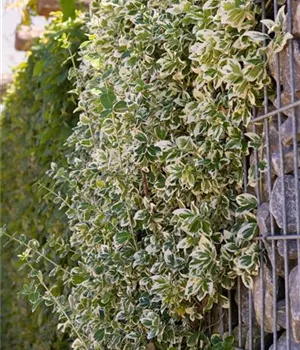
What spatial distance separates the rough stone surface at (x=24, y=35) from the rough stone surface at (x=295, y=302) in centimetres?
379

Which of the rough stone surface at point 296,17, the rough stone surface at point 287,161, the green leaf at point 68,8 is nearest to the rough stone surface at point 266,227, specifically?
the rough stone surface at point 287,161

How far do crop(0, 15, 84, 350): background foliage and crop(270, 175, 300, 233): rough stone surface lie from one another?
149 centimetres

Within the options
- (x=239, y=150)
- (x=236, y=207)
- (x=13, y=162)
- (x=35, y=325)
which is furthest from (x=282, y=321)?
(x=13, y=162)

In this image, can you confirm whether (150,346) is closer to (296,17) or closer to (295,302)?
(295,302)

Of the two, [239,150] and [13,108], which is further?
[13,108]

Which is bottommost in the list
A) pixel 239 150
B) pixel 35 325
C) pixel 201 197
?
pixel 35 325

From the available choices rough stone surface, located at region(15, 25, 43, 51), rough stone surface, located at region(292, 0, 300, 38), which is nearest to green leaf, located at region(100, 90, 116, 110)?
rough stone surface, located at region(292, 0, 300, 38)

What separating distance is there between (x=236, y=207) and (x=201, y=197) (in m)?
0.14

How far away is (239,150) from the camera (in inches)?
75.8

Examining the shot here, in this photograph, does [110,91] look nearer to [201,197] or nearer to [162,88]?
[162,88]

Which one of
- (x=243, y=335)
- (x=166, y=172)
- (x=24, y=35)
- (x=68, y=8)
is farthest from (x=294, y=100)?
(x=24, y=35)

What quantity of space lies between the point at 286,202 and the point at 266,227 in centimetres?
12

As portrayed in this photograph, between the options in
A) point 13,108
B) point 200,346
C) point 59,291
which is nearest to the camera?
point 200,346

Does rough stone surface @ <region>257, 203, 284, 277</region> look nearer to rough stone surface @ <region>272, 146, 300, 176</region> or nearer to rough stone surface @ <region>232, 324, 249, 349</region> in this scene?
rough stone surface @ <region>272, 146, 300, 176</region>
